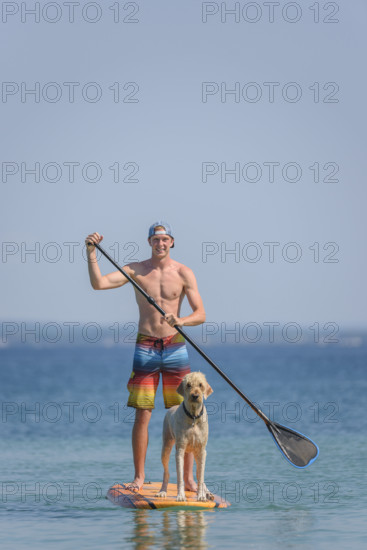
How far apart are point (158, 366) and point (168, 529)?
1654mm

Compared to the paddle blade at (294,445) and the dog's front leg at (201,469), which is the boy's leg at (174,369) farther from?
the paddle blade at (294,445)

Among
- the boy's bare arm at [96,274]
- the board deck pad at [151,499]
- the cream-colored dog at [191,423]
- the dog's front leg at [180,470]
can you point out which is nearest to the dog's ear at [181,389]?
the cream-colored dog at [191,423]

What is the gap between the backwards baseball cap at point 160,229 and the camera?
31.7 feet

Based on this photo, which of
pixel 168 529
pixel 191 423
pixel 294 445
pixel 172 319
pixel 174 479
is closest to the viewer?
pixel 168 529

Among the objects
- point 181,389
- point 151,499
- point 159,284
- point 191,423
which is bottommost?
point 151,499

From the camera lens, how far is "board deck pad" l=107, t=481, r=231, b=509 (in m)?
9.20

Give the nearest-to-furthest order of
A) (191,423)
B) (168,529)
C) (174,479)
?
(168,529) → (191,423) → (174,479)

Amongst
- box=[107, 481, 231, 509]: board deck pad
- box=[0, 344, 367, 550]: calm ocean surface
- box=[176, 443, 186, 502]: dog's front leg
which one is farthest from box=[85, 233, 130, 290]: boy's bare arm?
box=[0, 344, 367, 550]: calm ocean surface

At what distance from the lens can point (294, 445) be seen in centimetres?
993

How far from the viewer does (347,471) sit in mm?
12703

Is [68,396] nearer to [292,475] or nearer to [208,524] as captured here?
[292,475]

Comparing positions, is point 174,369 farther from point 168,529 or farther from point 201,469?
point 168,529

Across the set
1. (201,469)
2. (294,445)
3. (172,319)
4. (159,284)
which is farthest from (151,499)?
(159,284)

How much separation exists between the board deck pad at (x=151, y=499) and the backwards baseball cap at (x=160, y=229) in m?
2.43
